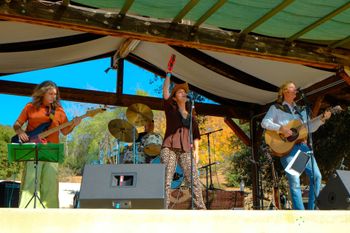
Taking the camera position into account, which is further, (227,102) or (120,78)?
(227,102)

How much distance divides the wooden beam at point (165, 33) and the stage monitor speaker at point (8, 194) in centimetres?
335

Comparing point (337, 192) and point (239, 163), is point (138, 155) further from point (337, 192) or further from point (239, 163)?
point (239, 163)

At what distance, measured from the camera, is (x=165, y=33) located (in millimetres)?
3947

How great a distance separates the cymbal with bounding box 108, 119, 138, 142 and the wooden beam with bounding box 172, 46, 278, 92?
5.40ft

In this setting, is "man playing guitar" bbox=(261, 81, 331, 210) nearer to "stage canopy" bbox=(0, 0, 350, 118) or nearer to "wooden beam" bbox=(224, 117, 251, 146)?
"stage canopy" bbox=(0, 0, 350, 118)

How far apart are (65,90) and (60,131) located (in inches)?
153

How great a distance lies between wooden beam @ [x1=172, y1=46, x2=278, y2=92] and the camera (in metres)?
7.22

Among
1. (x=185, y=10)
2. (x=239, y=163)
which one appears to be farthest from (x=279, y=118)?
(x=239, y=163)

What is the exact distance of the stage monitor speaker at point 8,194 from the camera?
602 cm

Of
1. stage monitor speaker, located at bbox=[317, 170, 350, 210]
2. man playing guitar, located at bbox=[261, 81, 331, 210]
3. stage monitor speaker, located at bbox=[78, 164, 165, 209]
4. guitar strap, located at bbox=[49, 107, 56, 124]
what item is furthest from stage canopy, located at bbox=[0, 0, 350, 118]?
stage monitor speaker, located at bbox=[317, 170, 350, 210]
